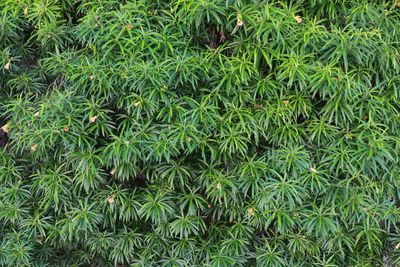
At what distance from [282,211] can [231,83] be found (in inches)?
32.5

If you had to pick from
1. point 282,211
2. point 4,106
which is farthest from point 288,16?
point 4,106

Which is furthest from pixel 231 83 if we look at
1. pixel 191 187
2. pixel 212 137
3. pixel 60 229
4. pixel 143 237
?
pixel 60 229

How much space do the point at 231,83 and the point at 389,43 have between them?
1.00 metres

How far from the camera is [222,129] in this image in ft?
9.60

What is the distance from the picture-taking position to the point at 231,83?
2.95m

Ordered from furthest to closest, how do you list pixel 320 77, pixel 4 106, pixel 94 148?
pixel 4 106 → pixel 94 148 → pixel 320 77

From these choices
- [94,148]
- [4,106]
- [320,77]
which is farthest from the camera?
[4,106]

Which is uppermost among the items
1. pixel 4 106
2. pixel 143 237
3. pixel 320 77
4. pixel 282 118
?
pixel 320 77

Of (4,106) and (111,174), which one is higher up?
(4,106)

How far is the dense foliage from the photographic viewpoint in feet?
9.54

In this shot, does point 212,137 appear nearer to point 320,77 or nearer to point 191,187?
point 191,187

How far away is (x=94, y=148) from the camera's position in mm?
3076

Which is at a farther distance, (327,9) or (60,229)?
(60,229)

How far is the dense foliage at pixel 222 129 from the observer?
114 inches
